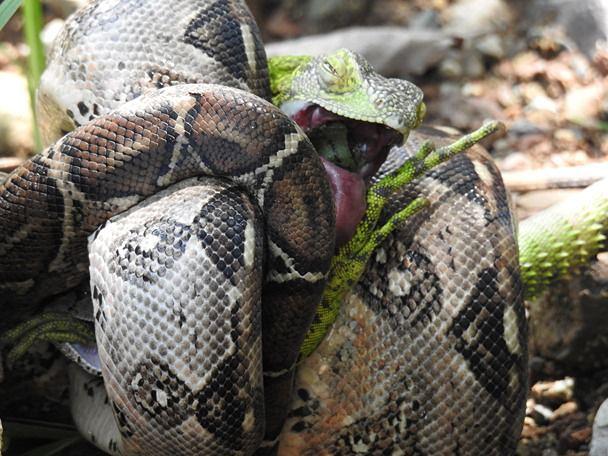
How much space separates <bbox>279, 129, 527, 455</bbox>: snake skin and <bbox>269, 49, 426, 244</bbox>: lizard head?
13.0 inches

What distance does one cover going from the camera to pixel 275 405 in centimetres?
344

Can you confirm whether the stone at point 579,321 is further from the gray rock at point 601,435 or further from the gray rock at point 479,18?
the gray rock at point 479,18

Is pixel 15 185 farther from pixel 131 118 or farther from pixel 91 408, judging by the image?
pixel 91 408

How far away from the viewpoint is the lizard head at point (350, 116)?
333 cm

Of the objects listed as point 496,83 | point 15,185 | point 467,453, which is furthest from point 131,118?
point 496,83

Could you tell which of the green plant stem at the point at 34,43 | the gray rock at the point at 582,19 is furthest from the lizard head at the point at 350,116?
the gray rock at the point at 582,19

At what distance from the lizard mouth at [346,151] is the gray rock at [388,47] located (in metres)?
3.10

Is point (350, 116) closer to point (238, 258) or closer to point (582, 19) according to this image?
point (238, 258)

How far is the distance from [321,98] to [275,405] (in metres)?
1.35

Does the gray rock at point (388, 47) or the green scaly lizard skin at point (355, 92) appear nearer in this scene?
the green scaly lizard skin at point (355, 92)

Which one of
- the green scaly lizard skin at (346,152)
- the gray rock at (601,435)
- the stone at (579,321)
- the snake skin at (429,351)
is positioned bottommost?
the stone at (579,321)

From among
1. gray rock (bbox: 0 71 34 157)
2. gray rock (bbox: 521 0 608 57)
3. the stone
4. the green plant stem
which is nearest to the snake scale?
the stone

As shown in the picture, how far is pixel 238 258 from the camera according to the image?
2.93 m

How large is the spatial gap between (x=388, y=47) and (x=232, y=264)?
428 centimetres
